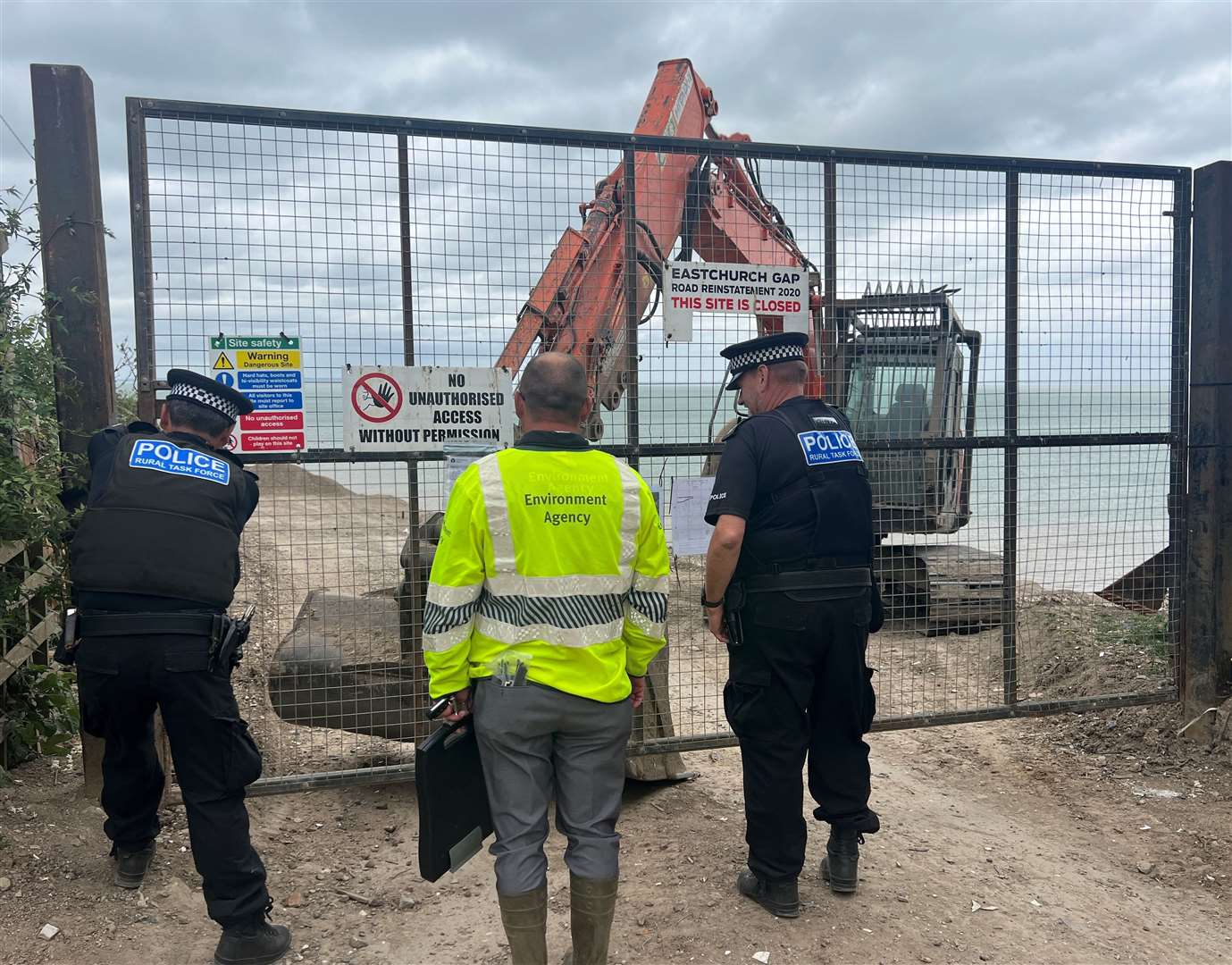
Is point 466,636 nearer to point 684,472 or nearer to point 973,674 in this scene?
point 684,472

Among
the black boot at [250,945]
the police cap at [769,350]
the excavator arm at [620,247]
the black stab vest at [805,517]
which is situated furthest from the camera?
the excavator arm at [620,247]

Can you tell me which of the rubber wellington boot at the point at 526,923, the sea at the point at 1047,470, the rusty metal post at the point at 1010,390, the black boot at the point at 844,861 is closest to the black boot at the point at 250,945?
the rubber wellington boot at the point at 526,923

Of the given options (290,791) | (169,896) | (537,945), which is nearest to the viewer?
(537,945)

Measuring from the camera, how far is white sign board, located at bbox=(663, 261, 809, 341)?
415cm

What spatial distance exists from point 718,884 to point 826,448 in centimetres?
179

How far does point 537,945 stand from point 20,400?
112 inches

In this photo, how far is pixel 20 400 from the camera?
3572 millimetres

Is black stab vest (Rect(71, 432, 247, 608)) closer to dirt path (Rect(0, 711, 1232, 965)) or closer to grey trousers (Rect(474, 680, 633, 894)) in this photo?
grey trousers (Rect(474, 680, 633, 894))

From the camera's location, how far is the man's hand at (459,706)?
286cm

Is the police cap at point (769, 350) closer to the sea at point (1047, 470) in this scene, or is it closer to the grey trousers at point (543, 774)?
the sea at point (1047, 470)

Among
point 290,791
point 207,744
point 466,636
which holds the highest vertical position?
point 466,636

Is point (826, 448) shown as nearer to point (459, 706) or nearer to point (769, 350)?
point (769, 350)

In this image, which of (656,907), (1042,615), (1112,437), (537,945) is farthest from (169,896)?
(1042,615)

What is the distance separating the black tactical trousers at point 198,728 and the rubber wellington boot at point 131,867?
56 cm
